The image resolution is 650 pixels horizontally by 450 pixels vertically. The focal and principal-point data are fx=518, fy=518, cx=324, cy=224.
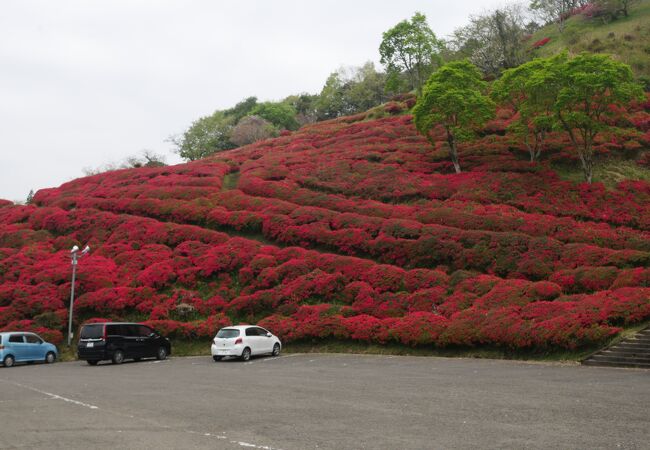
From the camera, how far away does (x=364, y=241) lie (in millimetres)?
30266

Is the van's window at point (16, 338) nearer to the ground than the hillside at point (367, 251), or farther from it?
nearer to the ground

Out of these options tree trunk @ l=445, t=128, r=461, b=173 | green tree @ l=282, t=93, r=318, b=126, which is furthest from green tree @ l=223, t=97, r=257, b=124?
tree trunk @ l=445, t=128, r=461, b=173

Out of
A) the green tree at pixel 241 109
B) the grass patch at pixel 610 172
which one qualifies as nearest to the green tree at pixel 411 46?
the grass patch at pixel 610 172

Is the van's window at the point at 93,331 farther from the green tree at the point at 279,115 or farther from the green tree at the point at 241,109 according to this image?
the green tree at the point at 241,109

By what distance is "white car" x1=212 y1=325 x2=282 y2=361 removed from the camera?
21898 mm

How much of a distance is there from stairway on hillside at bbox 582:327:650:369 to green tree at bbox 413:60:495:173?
75.7 feet

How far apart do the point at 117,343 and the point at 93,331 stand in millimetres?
1162

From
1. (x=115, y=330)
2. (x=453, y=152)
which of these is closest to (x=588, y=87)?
(x=453, y=152)

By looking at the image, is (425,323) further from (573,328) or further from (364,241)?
(364,241)

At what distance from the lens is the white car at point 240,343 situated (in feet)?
71.8

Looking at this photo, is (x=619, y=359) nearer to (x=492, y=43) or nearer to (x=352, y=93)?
(x=492, y=43)

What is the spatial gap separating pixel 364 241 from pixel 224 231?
37.0ft

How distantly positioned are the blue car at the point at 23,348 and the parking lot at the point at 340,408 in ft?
21.8

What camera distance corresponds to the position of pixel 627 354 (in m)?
16.9
